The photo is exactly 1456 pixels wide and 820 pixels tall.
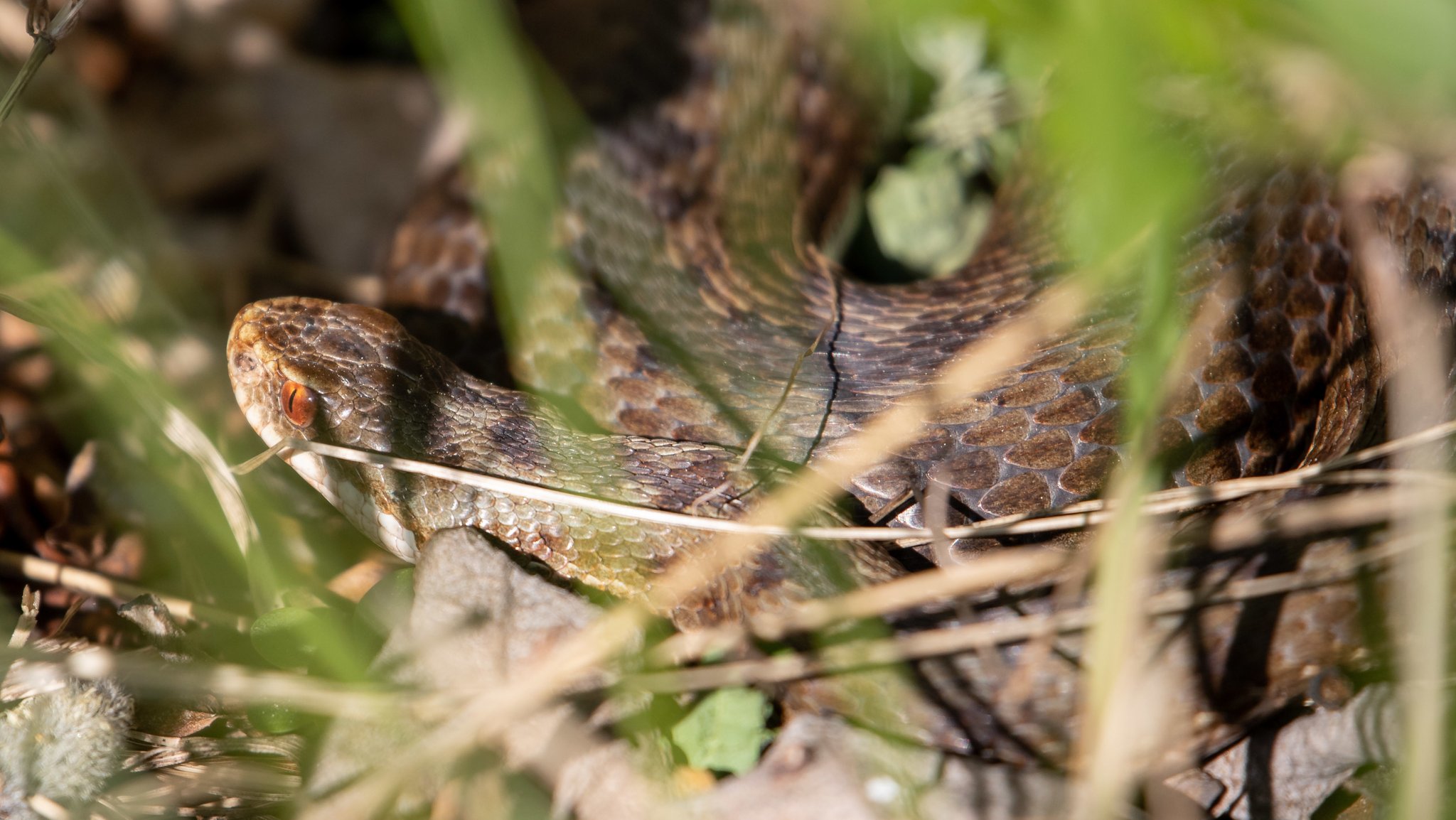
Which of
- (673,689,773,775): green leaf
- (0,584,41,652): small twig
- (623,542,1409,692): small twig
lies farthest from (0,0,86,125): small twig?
(673,689,773,775): green leaf

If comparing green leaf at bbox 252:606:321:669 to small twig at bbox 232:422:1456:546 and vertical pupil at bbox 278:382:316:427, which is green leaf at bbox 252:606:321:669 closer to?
small twig at bbox 232:422:1456:546

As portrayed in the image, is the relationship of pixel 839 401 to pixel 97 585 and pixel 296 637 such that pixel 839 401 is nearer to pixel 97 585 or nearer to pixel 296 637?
pixel 296 637

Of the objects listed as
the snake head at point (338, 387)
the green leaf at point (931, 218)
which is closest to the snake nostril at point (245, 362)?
the snake head at point (338, 387)

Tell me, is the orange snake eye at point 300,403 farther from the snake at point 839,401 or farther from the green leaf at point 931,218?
the green leaf at point 931,218

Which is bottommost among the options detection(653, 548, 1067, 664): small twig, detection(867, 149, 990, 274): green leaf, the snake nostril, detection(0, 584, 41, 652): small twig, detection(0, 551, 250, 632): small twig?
detection(0, 584, 41, 652): small twig

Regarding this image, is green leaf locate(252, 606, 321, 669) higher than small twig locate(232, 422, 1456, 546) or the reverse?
the reverse

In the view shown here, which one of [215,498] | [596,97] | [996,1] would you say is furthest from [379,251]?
[996,1]

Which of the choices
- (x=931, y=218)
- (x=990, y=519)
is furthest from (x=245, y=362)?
(x=931, y=218)

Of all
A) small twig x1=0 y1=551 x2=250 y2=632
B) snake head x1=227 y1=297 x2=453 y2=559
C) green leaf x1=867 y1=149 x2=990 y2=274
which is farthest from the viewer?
green leaf x1=867 y1=149 x2=990 y2=274
